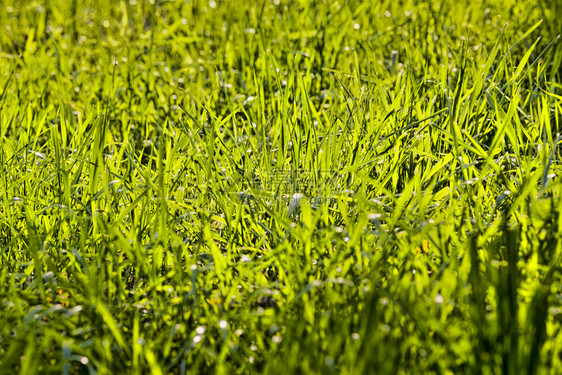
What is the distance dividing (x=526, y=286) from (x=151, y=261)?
1029mm

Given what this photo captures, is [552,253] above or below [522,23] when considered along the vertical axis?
below

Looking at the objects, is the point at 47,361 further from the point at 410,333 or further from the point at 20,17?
the point at 20,17

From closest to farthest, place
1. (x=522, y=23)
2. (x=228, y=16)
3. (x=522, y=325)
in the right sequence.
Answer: (x=522, y=325) → (x=522, y=23) → (x=228, y=16)

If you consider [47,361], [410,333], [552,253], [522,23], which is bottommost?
[47,361]

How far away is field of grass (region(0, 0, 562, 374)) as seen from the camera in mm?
1339

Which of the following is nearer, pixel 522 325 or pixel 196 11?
pixel 522 325

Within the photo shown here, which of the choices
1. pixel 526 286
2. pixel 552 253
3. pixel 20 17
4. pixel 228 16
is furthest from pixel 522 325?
pixel 20 17

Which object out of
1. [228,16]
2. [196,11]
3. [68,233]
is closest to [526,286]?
[68,233]

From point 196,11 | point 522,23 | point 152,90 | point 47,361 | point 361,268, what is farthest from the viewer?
point 196,11

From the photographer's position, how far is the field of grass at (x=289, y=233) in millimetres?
1339

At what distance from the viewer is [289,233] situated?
1791 mm

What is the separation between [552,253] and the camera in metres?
1.52

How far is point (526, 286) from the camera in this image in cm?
143

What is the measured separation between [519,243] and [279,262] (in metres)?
0.63
